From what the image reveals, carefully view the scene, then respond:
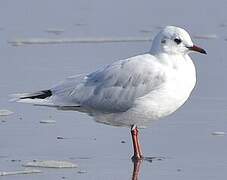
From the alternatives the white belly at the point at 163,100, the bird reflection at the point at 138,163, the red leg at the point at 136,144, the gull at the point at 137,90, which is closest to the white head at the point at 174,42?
the gull at the point at 137,90

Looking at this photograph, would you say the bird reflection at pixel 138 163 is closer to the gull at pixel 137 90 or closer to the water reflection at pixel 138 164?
the water reflection at pixel 138 164

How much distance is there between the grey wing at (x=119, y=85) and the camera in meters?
6.10

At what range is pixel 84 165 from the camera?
5633 millimetres

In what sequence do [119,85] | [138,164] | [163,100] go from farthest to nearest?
[119,85] → [163,100] → [138,164]

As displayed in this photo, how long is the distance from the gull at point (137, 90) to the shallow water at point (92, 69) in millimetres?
171

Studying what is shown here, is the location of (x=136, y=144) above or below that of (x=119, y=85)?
below

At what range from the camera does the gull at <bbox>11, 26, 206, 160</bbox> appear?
6051mm

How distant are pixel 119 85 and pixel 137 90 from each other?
123mm

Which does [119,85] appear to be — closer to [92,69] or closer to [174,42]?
[174,42]

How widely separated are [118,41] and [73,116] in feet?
7.29

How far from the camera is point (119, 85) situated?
6.17m

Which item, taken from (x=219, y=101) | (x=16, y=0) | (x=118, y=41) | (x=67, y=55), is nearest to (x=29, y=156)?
(x=219, y=101)

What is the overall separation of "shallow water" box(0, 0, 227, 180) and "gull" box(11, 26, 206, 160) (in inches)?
6.7

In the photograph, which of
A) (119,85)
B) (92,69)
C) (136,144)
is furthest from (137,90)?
(92,69)
